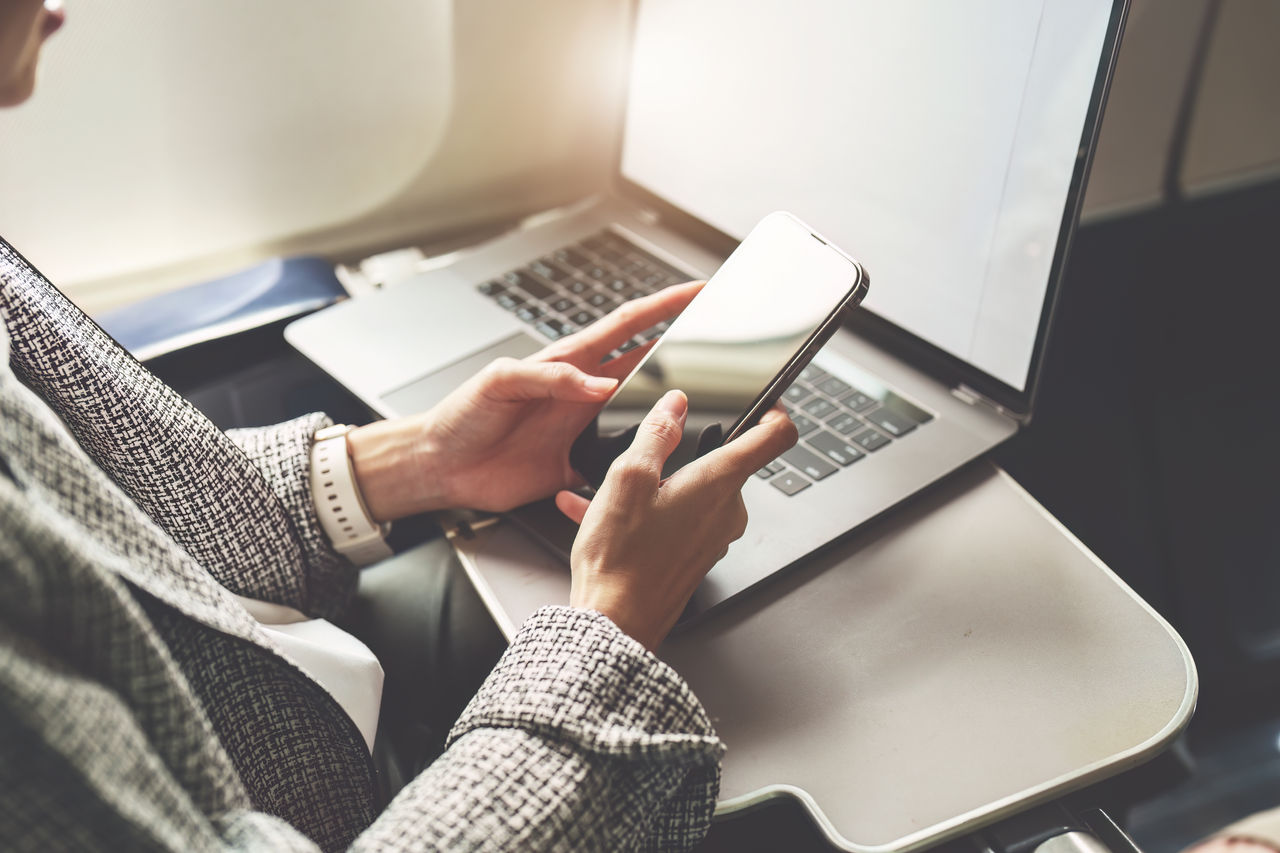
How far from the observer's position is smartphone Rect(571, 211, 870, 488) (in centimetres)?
58

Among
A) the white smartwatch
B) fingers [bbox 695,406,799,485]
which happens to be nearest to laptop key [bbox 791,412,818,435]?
fingers [bbox 695,406,799,485]

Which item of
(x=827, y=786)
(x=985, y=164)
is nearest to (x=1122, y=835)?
(x=827, y=786)

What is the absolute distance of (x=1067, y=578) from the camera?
0.59 meters

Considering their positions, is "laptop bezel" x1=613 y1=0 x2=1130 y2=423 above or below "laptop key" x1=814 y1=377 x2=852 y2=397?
above

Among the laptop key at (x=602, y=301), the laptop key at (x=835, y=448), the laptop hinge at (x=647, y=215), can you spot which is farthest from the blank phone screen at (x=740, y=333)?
the laptop hinge at (x=647, y=215)

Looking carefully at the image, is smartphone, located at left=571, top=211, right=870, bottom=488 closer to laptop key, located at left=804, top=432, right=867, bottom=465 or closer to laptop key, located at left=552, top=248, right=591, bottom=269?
laptop key, located at left=804, top=432, right=867, bottom=465

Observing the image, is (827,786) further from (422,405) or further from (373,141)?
(373,141)

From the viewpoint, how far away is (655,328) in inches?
31.7

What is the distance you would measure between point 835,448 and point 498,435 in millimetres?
245

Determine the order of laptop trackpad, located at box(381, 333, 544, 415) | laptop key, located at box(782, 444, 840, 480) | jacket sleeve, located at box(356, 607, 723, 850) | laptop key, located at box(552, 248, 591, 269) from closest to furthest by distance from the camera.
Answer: jacket sleeve, located at box(356, 607, 723, 850) → laptop key, located at box(782, 444, 840, 480) → laptop trackpad, located at box(381, 333, 544, 415) → laptop key, located at box(552, 248, 591, 269)

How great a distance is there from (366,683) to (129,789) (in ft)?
0.77

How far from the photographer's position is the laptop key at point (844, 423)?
69 cm

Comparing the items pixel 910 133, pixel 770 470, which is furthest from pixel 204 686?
pixel 910 133

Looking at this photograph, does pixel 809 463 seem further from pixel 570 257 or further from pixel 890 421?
pixel 570 257
